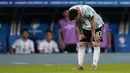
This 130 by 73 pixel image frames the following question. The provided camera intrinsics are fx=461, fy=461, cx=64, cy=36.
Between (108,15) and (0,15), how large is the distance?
17.1 feet

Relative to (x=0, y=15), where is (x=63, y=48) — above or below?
below

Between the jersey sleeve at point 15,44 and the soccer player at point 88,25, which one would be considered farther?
the jersey sleeve at point 15,44

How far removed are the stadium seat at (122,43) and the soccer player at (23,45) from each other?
437 cm

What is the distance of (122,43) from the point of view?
68.6 ft

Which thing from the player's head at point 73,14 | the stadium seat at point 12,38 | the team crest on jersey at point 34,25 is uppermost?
the player's head at point 73,14

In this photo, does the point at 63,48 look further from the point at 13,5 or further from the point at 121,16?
the point at 121,16

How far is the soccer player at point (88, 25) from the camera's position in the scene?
10922mm

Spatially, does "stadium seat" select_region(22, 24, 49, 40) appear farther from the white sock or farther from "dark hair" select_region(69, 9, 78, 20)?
"dark hair" select_region(69, 9, 78, 20)

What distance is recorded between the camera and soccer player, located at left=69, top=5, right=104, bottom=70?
10.9 meters

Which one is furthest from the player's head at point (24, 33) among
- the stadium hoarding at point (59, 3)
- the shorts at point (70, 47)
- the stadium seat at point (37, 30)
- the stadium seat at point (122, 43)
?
the stadium seat at point (122, 43)

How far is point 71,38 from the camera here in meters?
19.2

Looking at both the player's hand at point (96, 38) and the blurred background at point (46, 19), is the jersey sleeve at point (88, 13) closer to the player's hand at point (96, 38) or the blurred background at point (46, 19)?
the player's hand at point (96, 38)

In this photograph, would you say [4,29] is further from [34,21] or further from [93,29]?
[93,29]

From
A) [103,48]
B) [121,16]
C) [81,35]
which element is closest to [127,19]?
[121,16]
